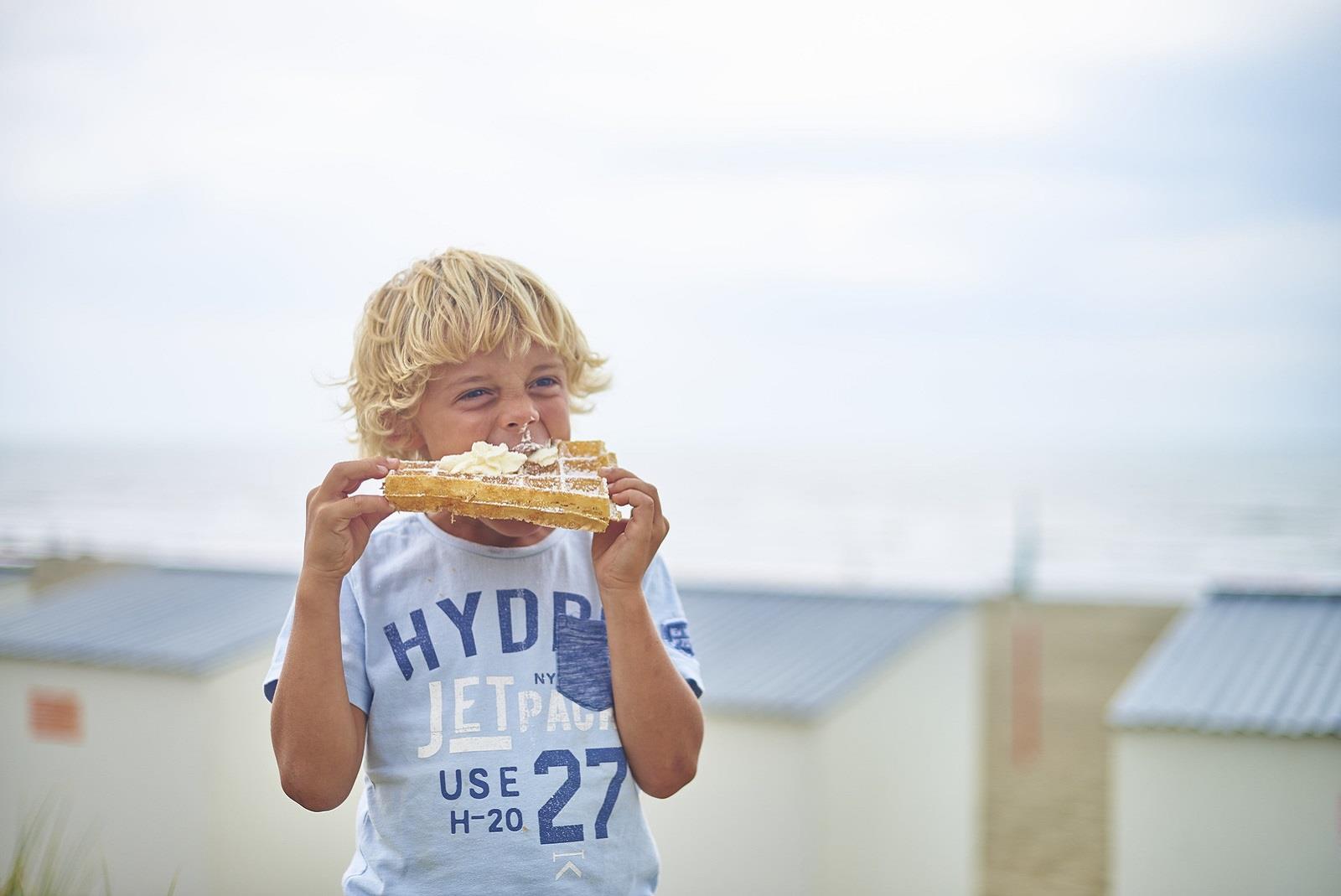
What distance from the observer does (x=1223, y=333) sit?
21062mm

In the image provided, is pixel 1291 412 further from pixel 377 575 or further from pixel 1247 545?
pixel 377 575

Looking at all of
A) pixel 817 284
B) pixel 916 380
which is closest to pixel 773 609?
pixel 817 284

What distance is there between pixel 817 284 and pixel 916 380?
8.90 m

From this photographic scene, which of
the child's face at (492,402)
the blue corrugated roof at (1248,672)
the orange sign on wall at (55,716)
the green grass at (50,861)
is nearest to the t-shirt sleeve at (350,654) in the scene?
the child's face at (492,402)

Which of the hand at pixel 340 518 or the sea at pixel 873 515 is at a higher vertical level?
the hand at pixel 340 518

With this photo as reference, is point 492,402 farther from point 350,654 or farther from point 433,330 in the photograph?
point 350,654

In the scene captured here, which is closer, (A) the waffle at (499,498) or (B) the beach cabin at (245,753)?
(A) the waffle at (499,498)

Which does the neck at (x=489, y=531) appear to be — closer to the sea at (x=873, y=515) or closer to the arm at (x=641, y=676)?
the arm at (x=641, y=676)

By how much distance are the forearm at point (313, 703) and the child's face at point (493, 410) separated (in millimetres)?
220

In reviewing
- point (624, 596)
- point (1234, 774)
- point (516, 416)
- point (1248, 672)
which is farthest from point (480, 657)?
point (1248, 672)

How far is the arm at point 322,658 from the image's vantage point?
51.8 inches

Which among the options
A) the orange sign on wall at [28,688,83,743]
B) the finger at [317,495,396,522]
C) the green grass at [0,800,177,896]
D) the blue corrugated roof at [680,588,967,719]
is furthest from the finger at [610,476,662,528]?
the orange sign on wall at [28,688,83,743]

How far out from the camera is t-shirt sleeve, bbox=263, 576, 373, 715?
55.2 inches

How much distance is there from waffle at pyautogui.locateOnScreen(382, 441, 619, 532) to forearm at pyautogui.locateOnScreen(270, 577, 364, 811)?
0.14m
